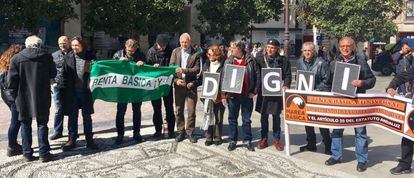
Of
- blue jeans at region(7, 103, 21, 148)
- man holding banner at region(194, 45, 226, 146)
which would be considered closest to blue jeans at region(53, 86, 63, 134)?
blue jeans at region(7, 103, 21, 148)

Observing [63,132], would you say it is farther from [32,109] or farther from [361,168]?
[361,168]

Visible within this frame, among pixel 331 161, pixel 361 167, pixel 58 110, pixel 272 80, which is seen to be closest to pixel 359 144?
pixel 361 167

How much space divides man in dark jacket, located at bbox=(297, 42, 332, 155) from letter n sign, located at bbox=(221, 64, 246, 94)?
0.87 meters

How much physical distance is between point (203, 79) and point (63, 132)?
115 inches

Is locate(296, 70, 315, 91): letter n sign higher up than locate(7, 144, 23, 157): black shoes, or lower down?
higher up

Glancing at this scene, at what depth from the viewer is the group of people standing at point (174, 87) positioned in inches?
222

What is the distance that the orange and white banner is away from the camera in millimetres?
5363

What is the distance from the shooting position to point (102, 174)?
5340 mm

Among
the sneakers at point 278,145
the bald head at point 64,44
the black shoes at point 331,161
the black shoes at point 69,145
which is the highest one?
the bald head at point 64,44

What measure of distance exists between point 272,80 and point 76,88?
295 centimetres


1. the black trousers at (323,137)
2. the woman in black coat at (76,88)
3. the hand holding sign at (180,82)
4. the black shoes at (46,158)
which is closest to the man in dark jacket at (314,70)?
the black trousers at (323,137)

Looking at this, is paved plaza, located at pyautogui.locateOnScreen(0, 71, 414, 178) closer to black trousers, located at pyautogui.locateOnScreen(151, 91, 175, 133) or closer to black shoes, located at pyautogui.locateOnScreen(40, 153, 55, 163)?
black shoes, located at pyautogui.locateOnScreen(40, 153, 55, 163)

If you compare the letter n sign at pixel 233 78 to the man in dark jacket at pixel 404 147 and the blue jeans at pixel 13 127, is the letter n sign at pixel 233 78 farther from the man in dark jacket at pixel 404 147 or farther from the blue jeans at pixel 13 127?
the blue jeans at pixel 13 127

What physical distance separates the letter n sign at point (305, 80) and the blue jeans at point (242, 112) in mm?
806
